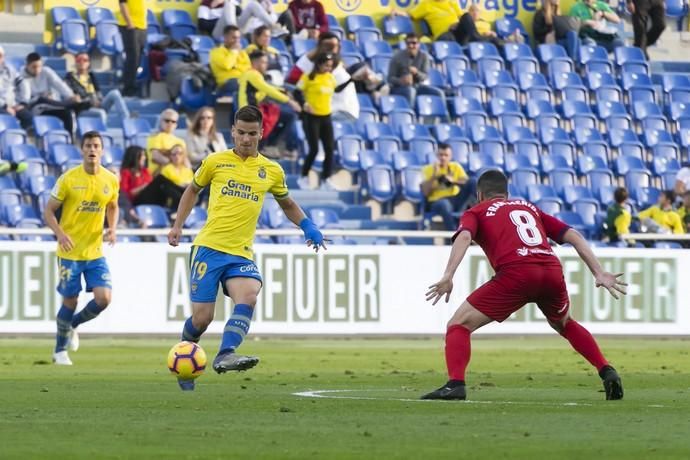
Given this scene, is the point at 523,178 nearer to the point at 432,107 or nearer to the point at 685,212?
the point at 432,107

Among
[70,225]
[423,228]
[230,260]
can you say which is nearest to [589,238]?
[423,228]

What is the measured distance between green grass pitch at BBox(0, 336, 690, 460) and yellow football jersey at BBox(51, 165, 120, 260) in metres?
1.24

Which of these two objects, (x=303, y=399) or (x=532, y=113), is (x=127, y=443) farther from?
(x=532, y=113)

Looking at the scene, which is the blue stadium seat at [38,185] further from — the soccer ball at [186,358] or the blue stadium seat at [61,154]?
the soccer ball at [186,358]

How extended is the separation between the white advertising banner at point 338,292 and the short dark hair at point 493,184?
37.0 feet

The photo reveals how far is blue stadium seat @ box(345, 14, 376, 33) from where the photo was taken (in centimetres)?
3106

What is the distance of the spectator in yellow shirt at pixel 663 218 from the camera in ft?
88.0

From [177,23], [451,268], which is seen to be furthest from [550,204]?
[451,268]

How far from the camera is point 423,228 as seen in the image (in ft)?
86.4

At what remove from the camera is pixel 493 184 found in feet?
40.3

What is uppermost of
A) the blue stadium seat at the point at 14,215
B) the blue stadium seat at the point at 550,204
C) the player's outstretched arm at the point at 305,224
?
the blue stadium seat at the point at 550,204

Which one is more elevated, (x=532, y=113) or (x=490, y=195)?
(x=532, y=113)

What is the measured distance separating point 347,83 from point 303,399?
15598 millimetres

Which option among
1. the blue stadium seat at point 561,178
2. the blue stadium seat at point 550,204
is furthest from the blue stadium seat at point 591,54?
the blue stadium seat at point 550,204
